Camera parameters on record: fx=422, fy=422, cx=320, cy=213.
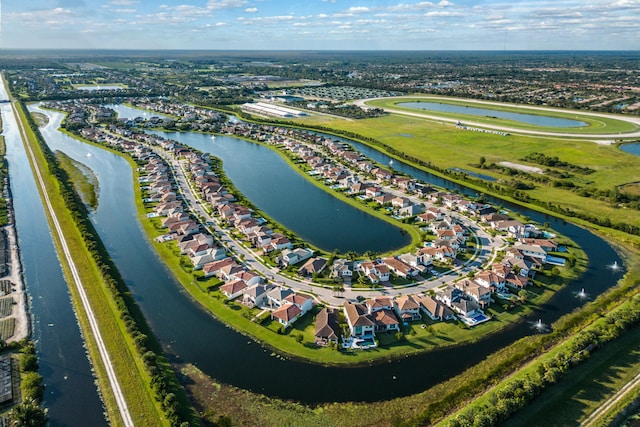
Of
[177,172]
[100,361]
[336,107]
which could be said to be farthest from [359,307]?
[336,107]

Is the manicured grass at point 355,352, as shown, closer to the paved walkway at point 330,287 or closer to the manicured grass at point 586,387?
the paved walkway at point 330,287

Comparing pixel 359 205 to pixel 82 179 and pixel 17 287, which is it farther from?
pixel 82 179

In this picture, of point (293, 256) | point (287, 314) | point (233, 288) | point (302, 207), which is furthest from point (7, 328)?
point (302, 207)

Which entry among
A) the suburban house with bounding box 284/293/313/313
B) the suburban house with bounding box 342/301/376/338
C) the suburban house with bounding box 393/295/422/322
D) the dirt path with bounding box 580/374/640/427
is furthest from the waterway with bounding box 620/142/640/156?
the suburban house with bounding box 284/293/313/313

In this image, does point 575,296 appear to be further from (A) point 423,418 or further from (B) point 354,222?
(B) point 354,222

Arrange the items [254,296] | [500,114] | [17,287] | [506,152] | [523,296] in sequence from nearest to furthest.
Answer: [254,296]
[523,296]
[17,287]
[506,152]
[500,114]

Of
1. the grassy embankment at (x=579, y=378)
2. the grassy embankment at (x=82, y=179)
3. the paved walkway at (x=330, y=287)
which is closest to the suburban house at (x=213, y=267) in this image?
the paved walkway at (x=330, y=287)
